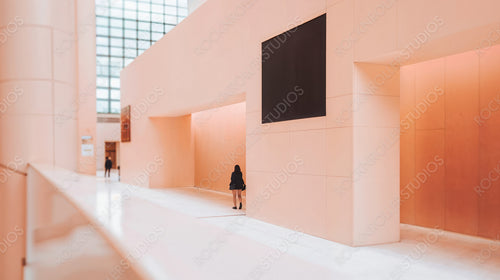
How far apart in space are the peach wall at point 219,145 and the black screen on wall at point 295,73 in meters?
6.56

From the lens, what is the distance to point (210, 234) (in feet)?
4.27

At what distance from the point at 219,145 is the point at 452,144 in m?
12.0

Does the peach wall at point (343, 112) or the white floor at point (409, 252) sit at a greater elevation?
the peach wall at point (343, 112)

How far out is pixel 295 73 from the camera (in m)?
9.97

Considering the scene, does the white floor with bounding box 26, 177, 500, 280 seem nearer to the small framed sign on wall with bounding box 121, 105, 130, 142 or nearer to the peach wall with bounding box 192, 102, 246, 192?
the peach wall with bounding box 192, 102, 246, 192

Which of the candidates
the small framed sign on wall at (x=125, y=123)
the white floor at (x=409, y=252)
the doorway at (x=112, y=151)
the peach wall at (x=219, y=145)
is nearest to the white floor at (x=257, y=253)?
the white floor at (x=409, y=252)

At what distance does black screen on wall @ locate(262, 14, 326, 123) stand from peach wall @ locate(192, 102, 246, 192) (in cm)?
656

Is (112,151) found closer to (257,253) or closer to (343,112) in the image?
(343,112)

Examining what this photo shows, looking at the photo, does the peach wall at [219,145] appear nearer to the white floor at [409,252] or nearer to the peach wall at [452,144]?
the white floor at [409,252]

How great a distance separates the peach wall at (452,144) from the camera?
8.64m

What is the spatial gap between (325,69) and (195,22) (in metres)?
8.05

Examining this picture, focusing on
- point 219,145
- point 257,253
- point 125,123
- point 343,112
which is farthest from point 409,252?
point 125,123

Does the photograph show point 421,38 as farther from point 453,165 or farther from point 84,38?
point 84,38

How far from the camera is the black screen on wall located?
9211 millimetres
